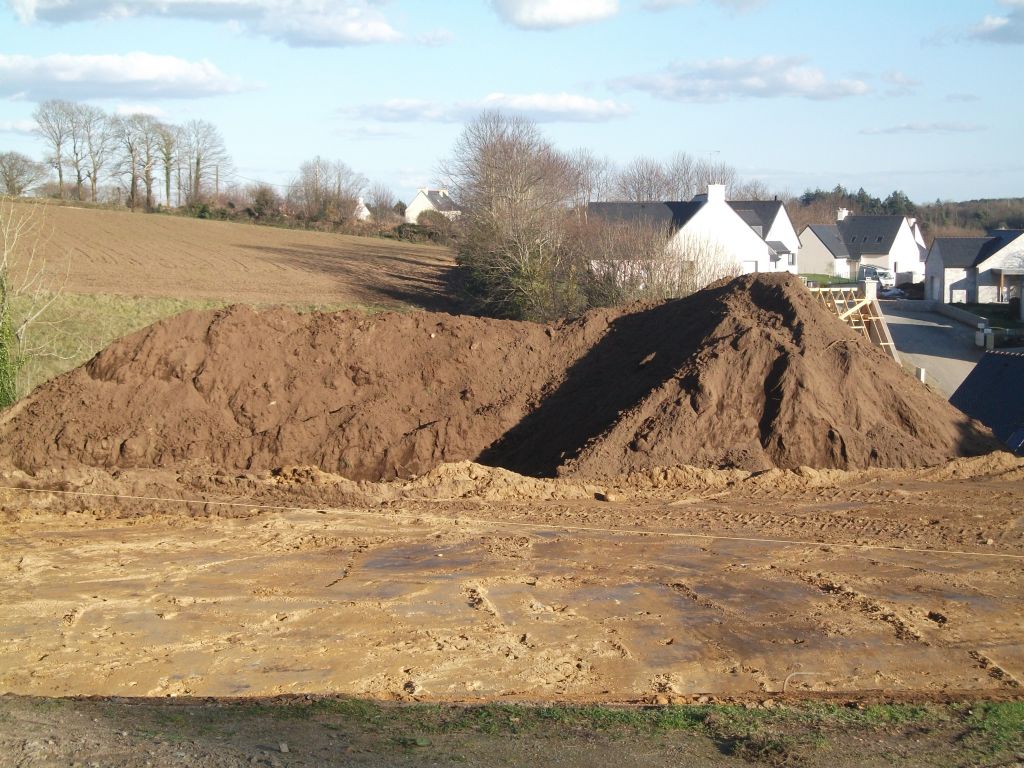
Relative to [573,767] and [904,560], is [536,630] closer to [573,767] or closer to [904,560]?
[573,767]

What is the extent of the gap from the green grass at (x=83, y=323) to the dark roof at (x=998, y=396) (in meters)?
18.6

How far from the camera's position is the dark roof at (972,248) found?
57469mm

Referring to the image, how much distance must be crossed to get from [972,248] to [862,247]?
25.3 metres

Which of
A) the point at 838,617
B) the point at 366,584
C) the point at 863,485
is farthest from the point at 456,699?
the point at 863,485

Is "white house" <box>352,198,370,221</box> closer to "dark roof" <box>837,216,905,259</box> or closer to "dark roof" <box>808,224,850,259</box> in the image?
"dark roof" <box>808,224,850,259</box>

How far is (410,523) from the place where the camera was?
1239 centimetres

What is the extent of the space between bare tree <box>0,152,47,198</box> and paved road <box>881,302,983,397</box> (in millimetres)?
58826

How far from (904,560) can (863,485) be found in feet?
10.7

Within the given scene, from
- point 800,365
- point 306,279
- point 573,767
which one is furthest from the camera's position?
point 306,279

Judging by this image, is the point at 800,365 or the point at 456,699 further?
the point at 800,365

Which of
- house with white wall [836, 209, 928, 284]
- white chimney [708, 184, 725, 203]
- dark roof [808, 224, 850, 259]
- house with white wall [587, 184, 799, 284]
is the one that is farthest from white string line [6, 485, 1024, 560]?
house with white wall [836, 209, 928, 284]

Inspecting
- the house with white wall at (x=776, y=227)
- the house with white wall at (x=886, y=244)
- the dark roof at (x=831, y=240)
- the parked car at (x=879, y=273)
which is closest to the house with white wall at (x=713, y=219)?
the house with white wall at (x=776, y=227)

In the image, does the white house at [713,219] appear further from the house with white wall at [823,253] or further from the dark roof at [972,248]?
the house with white wall at [823,253]

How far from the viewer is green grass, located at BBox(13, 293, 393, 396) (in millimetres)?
22812
